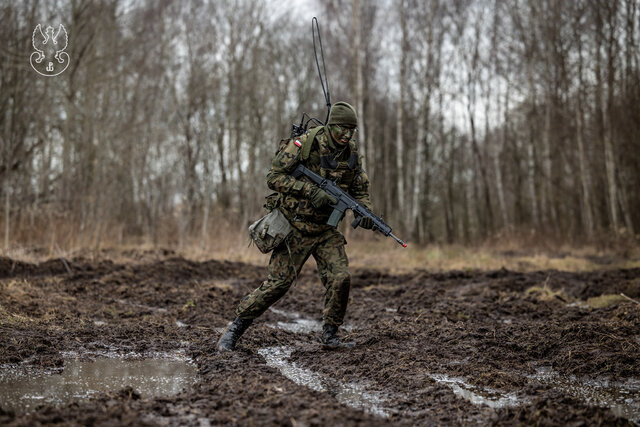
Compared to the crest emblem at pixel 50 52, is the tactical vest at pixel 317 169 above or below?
below

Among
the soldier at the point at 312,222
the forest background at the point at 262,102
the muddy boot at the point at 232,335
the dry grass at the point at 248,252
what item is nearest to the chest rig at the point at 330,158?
the soldier at the point at 312,222

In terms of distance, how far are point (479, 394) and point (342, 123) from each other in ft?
7.37

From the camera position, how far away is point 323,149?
4.67 meters

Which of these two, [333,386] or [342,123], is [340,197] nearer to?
[342,123]

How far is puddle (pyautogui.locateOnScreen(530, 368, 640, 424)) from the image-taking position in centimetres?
329

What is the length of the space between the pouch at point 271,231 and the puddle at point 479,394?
157cm

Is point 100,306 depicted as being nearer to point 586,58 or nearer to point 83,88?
point 83,88

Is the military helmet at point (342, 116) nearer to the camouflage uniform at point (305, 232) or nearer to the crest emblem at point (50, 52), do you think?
the camouflage uniform at point (305, 232)

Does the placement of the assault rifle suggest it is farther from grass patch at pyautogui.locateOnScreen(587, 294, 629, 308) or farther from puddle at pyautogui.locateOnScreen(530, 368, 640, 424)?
grass patch at pyautogui.locateOnScreen(587, 294, 629, 308)

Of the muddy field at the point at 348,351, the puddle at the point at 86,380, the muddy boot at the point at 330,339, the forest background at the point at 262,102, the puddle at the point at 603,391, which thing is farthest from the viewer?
the forest background at the point at 262,102

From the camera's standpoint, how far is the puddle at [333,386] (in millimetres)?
3254

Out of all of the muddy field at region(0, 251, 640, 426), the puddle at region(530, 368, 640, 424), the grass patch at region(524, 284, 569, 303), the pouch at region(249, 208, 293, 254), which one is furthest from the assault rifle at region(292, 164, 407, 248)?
the grass patch at region(524, 284, 569, 303)

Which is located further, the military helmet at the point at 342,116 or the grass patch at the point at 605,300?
the grass patch at the point at 605,300

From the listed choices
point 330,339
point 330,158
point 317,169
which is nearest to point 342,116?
point 330,158
